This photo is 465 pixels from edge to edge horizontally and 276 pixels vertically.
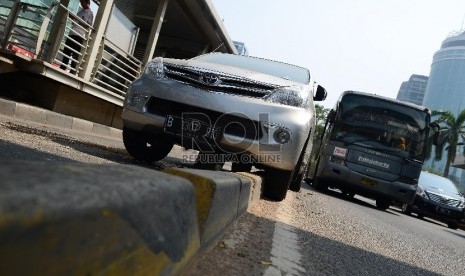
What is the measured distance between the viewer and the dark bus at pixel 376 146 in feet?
32.3

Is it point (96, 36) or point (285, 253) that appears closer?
point (285, 253)

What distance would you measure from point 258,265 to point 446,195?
13235 mm

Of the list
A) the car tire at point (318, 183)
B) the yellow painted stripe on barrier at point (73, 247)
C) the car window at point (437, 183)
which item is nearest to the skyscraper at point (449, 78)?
the car window at point (437, 183)

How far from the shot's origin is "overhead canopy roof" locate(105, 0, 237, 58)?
1183 cm

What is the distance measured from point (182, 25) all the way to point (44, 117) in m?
7.65

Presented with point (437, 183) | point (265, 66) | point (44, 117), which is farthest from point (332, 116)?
point (44, 117)

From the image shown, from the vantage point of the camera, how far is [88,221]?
0.64 metres

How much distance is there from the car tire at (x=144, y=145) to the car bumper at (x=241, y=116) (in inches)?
15.0

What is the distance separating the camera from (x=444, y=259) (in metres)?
4.11

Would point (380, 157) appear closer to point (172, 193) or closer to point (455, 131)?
point (172, 193)

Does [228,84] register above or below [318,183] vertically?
above

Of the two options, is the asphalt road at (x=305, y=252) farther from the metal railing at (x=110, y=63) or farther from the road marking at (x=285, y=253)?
the metal railing at (x=110, y=63)

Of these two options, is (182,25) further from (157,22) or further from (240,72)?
(240,72)

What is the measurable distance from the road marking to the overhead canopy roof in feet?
25.5
